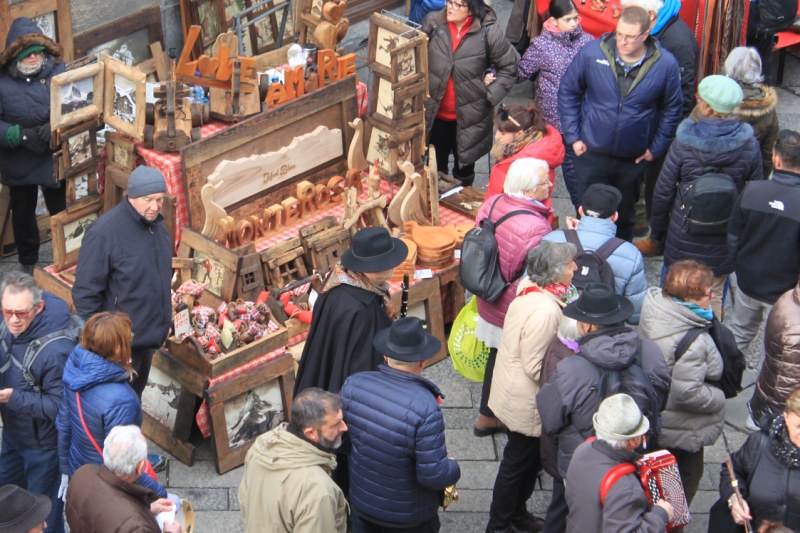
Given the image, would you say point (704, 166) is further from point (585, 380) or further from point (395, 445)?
point (395, 445)

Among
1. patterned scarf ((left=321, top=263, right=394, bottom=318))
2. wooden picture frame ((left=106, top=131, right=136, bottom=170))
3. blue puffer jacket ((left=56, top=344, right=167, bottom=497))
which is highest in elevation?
patterned scarf ((left=321, top=263, right=394, bottom=318))

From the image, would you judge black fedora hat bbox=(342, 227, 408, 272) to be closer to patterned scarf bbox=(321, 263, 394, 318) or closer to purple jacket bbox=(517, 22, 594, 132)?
patterned scarf bbox=(321, 263, 394, 318)

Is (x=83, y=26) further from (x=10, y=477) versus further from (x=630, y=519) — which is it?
(x=630, y=519)

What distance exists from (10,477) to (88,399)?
40.9 inches

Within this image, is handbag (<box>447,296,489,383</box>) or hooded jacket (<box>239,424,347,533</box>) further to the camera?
handbag (<box>447,296,489,383</box>)

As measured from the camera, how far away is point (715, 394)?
6.35 metres

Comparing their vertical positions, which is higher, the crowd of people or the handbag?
the crowd of people

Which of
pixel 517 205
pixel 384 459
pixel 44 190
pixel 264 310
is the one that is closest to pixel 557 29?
pixel 517 205

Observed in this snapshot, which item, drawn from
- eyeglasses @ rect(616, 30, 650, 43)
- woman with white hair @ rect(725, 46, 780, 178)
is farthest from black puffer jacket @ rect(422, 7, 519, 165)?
woman with white hair @ rect(725, 46, 780, 178)

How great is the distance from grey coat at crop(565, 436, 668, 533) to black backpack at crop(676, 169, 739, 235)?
3.11m

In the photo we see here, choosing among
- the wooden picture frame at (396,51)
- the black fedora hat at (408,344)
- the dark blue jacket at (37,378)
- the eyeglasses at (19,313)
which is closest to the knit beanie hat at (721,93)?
the wooden picture frame at (396,51)

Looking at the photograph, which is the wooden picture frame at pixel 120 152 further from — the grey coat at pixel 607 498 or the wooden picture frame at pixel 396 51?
the grey coat at pixel 607 498

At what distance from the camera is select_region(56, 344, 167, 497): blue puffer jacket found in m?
5.89

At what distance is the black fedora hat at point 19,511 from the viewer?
16.4 ft
